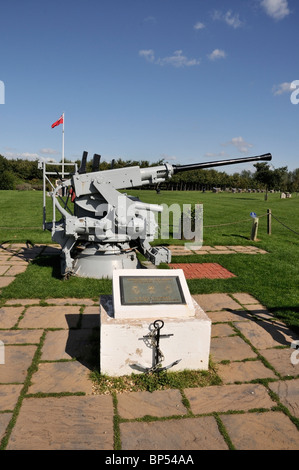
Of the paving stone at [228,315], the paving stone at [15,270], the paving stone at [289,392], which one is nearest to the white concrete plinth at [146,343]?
the paving stone at [289,392]

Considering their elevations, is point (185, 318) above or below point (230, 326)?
above

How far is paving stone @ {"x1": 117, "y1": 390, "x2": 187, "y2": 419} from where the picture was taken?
327cm

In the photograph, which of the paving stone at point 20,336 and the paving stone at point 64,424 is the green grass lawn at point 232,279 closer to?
the paving stone at point 20,336

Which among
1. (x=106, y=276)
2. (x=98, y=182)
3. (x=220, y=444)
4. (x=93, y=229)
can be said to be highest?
(x=98, y=182)

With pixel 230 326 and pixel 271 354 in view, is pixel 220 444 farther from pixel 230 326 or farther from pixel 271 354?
pixel 230 326

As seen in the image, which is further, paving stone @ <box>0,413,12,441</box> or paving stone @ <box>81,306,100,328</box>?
paving stone @ <box>81,306,100,328</box>

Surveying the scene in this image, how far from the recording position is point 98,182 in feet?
Result: 21.9

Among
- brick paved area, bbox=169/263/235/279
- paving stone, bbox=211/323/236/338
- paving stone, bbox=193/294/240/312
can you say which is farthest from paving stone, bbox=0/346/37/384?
brick paved area, bbox=169/263/235/279

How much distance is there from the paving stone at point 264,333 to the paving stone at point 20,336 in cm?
269

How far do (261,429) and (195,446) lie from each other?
627 mm

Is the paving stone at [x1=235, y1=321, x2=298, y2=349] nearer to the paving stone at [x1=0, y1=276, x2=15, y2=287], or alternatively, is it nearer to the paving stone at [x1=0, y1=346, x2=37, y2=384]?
the paving stone at [x1=0, y1=346, x2=37, y2=384]

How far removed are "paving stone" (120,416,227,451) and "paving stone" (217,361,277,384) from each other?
0.76 metres

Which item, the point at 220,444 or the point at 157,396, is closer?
the point at 220,444
